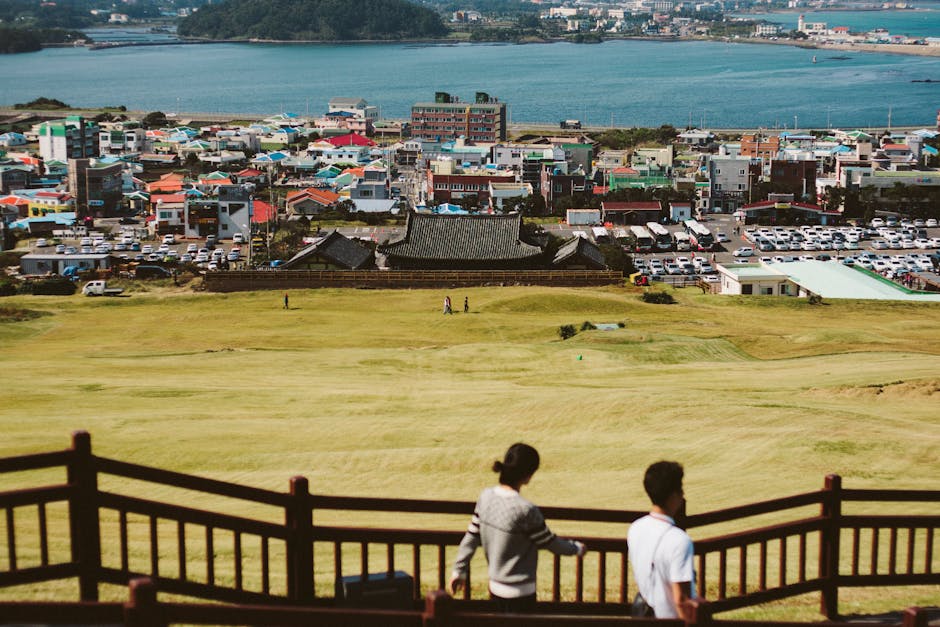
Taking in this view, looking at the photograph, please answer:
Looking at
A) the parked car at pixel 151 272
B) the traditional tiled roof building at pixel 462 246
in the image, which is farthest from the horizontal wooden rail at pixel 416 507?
the parked car at pixel 151 272

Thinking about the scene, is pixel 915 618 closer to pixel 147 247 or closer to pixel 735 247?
pixel 147 247

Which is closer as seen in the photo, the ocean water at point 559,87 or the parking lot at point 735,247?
the parking lot at point 735,247

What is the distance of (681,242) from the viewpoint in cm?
5969

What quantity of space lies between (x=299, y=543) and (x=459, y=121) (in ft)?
308

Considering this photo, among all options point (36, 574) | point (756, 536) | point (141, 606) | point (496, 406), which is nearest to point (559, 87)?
point (496, 406)

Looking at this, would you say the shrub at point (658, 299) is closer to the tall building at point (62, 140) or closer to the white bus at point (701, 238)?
the white bus at point (701, 238)

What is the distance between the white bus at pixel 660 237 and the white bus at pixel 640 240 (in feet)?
0.85

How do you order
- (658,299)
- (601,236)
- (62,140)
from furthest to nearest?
(62,140) < (601,236) < (658,299)

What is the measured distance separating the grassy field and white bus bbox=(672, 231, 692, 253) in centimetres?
3342

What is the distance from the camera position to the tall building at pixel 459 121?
97.1 metres

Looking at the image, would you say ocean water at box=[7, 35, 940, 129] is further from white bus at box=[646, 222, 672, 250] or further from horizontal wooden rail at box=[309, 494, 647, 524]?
horizontal wooden rail at box=[309, 494, 647, 524]

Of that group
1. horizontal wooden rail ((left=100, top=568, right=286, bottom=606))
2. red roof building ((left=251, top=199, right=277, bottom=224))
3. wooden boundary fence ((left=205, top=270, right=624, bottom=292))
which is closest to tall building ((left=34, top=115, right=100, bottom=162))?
red roof building ((left=251, top=199, right=277, bottom=224))

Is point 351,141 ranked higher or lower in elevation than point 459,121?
lower

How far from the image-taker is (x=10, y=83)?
542 feet
